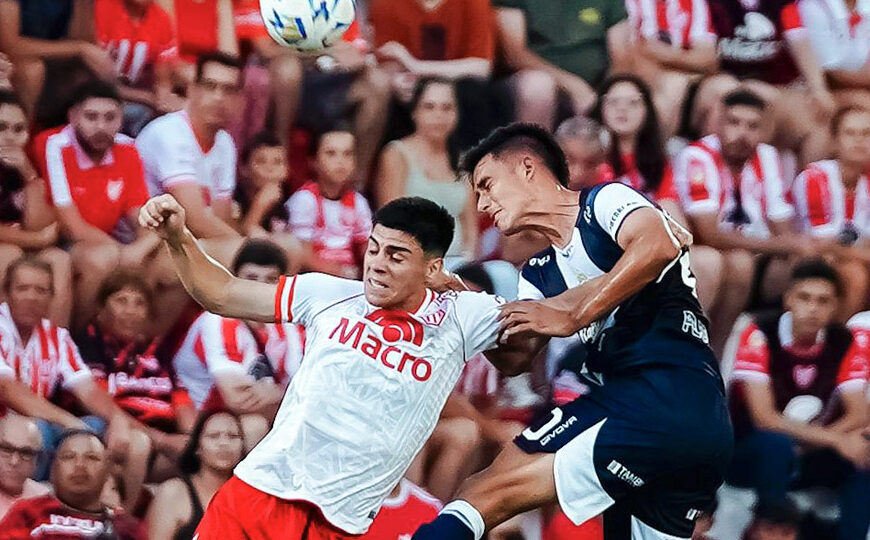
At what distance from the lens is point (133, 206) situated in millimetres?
7941

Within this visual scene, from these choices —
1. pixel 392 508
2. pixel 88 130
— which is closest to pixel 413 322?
pixel 392 508

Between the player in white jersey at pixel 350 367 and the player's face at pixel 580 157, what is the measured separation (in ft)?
8.19

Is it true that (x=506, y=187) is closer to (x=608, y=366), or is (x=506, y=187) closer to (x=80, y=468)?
(x=608, y=366)

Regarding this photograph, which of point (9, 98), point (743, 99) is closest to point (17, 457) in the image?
point (9, 98)

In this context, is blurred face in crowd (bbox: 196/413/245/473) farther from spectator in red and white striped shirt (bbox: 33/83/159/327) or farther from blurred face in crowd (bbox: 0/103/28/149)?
blurred face in crowd (bbox: 0/103/28/149)

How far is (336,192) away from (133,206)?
1022 millimetres

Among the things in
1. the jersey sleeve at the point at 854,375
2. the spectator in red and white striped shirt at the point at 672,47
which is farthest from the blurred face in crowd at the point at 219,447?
the jersey sleeve at the point at 854,375

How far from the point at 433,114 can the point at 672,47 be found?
4.92 ft

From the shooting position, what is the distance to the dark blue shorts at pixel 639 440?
5.71 m

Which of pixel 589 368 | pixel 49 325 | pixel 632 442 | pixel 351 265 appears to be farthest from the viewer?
pixel 351 265

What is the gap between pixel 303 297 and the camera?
19.4ft

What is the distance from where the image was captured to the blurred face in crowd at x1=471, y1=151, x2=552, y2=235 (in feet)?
19.4

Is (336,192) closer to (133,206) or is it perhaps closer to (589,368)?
(133,206)

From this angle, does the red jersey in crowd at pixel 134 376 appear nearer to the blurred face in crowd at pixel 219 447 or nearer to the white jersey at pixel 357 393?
the blurred face in crowd at pixel 219 447
